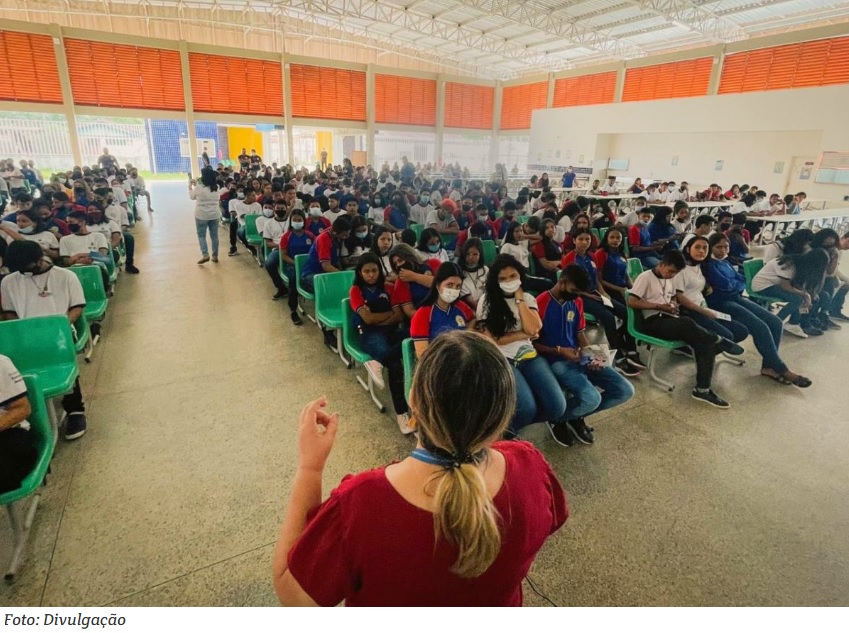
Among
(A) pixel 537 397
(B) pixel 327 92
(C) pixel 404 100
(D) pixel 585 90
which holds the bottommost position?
(A) pixel 537 397

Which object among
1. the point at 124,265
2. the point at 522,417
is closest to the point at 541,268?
the point at 522,417

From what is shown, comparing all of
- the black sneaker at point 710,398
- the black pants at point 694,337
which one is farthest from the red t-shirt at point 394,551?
the black sneaker at point 710,398

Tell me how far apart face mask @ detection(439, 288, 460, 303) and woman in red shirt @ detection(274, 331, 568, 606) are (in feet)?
6.15

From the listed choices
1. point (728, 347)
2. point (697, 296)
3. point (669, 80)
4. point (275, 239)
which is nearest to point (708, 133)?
point (669, 80)

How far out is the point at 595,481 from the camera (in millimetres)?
2598

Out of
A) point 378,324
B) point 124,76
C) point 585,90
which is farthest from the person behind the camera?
point 585,90

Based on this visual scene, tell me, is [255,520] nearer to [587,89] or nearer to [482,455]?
[482,455]

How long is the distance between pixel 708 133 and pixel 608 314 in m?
13.4

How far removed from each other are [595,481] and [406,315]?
168cm

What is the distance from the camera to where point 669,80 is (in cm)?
1484

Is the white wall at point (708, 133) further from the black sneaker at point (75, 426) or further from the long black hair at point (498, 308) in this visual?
the black sneaker at point (75, 426)

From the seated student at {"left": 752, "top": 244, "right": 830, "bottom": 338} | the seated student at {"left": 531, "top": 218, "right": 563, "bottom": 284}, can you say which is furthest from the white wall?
the seated student at {"left": 531, "top": 218, "right": 563, "bottom": 284}

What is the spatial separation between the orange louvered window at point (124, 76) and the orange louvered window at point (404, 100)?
6.95 meters

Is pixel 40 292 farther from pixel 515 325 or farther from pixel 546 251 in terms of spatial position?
pixel 546 251
